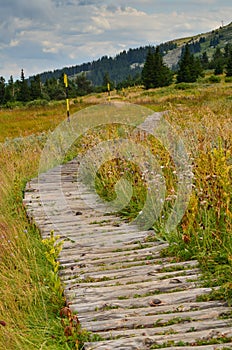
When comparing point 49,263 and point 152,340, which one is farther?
point 49,263

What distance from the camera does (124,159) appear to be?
6.63 metres

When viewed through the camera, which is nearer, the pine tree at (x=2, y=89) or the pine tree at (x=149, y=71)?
the pine tree at (x=149, y=71)

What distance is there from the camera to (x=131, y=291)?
10.9 ft

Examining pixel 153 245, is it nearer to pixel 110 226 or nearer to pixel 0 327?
pixel 110 226

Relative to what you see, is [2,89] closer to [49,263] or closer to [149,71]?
[149,71]

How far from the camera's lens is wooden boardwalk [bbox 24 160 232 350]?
272cm

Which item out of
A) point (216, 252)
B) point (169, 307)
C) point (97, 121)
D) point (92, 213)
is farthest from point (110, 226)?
point (97, 121)

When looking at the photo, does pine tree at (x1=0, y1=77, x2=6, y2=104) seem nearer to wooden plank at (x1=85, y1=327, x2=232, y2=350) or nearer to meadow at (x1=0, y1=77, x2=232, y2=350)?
meadow at (x1=0, y1=77, x2=232, y2=350)

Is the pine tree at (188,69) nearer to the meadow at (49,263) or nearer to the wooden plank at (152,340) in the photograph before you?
the meadow at (49,263)

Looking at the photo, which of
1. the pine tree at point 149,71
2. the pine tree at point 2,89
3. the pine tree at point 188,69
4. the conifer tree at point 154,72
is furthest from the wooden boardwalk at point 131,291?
the pine tree at point 2,89

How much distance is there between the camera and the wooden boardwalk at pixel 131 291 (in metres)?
2.72

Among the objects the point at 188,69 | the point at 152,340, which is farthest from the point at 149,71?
the point at 152,340

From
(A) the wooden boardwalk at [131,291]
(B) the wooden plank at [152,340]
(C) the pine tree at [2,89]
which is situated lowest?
(B) the wooden plank at [152,340]

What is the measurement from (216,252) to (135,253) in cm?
85
